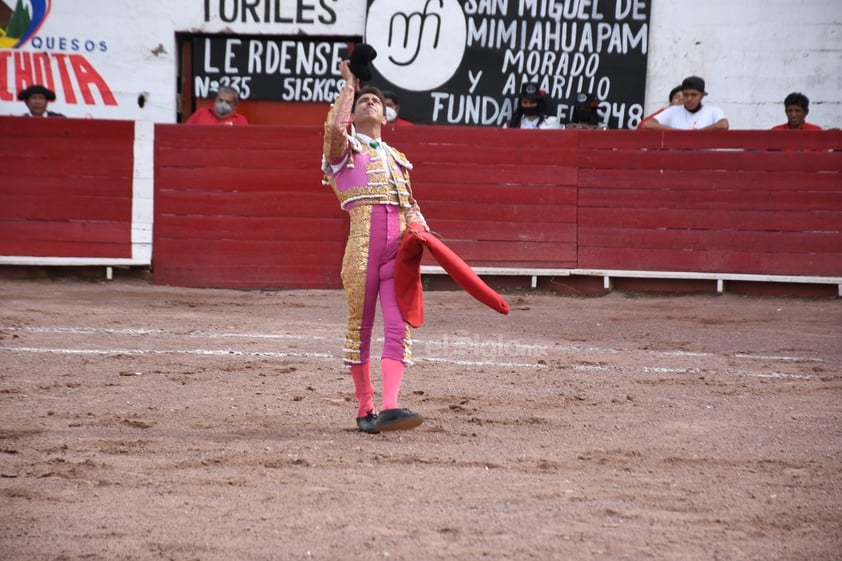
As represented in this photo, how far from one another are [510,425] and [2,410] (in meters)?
2.09

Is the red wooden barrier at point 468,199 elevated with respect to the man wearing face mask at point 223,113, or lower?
lower

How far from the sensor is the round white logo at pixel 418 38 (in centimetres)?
1206

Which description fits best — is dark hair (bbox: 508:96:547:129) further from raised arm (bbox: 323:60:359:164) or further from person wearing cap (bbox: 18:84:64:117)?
raised arm (bbox: 323:60:359:164)

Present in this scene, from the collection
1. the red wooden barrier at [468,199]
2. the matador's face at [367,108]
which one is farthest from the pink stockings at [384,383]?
the red wooden barrier at [468,199]

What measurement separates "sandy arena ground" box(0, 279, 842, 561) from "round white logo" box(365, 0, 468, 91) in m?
4.39

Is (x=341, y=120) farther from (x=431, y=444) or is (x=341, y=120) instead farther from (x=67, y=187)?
(x=67, y=187)

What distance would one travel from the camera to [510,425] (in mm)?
4922

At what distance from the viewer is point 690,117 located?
1021 centimetres

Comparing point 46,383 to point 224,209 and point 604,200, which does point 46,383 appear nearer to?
point 224,209

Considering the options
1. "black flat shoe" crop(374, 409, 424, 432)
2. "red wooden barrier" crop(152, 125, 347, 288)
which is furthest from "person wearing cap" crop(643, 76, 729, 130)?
"black flat shoe" crop(374, 409, 424, 432)

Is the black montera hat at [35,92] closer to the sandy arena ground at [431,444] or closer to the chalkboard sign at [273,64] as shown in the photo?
the chalkboard sign at [273,64]

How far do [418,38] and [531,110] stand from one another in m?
1.67

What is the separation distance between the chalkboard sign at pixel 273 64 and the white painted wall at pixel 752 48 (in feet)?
10.2

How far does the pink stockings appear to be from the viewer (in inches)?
184
